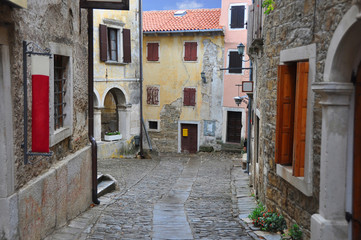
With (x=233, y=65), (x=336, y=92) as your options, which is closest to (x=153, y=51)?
(x=233, y=65)

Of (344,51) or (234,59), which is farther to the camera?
(234,59)

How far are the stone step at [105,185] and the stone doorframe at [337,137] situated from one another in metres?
5.64

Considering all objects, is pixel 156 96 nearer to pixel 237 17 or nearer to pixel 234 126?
pixel 234 126

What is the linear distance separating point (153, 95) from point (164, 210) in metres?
16.0

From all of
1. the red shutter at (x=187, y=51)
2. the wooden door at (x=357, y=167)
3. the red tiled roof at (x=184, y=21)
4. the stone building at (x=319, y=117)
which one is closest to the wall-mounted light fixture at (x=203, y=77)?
the red shutter at (x=187, y=51)

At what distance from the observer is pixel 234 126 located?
72.5 ft

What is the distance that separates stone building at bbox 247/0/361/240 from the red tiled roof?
16528mm

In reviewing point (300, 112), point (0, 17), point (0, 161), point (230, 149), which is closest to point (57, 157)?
point (0, 161)

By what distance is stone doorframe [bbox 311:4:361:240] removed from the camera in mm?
4230

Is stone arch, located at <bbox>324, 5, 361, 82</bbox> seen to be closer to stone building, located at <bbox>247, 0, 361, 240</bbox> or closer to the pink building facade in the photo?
stone building, located at <bbox>247, 0, 361, 240</bbox>

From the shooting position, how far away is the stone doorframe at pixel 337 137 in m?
4.23

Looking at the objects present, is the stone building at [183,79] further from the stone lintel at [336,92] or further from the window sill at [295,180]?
the stone lintel at [336,92]

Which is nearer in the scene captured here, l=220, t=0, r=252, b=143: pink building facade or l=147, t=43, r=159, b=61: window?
l=220, t=0, r=252, b=143: pink building facade

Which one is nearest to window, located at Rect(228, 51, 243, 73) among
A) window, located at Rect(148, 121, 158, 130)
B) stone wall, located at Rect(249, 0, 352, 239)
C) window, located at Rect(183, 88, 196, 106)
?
window, located at Rect(183, 88, 196, 106)
